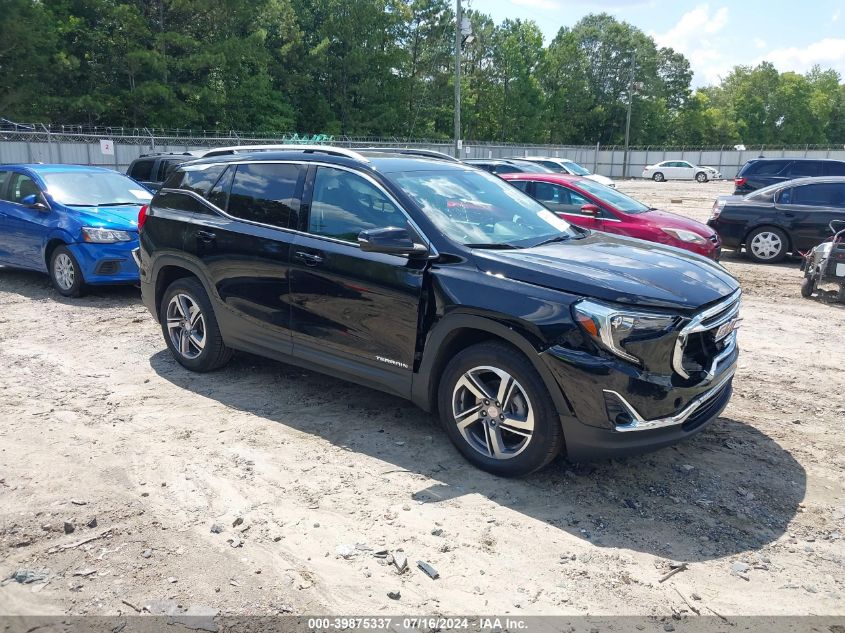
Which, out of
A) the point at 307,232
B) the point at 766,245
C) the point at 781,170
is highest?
the point at 781,170

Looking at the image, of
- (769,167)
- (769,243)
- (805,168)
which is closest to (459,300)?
(769,243)

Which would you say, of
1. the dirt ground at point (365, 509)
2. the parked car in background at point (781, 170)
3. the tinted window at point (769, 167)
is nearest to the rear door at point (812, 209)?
the parked car in background at point (781, 170)

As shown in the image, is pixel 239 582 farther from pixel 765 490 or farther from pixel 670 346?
pixel 765 490

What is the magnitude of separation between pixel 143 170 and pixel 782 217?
12869mm

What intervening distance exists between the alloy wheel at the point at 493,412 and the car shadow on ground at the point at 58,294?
6203 mm

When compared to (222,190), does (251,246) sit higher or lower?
lower

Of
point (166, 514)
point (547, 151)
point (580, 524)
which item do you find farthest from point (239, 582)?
point (547, 151)

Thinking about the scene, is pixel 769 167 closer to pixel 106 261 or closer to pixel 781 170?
pixel 781 170

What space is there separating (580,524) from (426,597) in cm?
105

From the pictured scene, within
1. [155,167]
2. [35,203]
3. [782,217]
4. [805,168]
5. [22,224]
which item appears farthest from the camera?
[805,168]

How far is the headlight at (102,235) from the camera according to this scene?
8828 mm

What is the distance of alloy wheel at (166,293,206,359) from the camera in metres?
6.07

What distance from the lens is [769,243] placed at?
12.9m

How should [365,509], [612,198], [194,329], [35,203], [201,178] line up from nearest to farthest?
[365,509] < [201,178] < [194,329] < [35,203] < [612,198]
